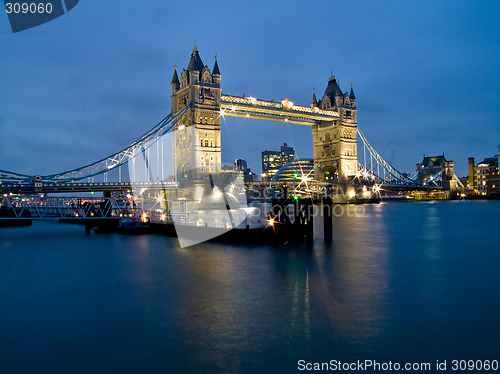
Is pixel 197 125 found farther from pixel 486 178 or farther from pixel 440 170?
pixel 440 170

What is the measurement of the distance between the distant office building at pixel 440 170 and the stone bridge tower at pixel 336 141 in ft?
173

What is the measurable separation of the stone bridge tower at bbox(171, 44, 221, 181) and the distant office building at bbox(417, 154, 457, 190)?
274 ft

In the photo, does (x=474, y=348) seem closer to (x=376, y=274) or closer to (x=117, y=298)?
(x=376, y=274)

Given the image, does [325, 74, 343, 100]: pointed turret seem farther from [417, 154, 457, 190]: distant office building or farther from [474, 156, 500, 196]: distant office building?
[417, 154, 457, 190]: distant office building

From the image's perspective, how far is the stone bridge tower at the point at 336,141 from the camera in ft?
239

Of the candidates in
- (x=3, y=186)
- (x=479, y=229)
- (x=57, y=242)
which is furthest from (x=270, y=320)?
(x=3, y=186)

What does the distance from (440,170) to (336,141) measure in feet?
221

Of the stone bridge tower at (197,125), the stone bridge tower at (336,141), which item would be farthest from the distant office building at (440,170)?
the stone bridge tower at (197,125)

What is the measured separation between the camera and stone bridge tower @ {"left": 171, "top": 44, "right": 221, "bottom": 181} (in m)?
52.2

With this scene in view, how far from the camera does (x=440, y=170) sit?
411 feet

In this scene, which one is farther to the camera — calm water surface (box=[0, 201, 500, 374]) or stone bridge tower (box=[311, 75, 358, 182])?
stone bridge tower (box=[311, 75, 358, 182])

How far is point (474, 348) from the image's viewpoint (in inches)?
334

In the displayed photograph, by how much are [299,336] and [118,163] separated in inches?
1631

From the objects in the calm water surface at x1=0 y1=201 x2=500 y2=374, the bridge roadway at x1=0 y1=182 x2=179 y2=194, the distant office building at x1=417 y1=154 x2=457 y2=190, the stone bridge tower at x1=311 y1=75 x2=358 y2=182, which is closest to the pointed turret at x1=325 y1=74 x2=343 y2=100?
the stone bridge tower at x1=311 y1=75 x2=358 y2=182
